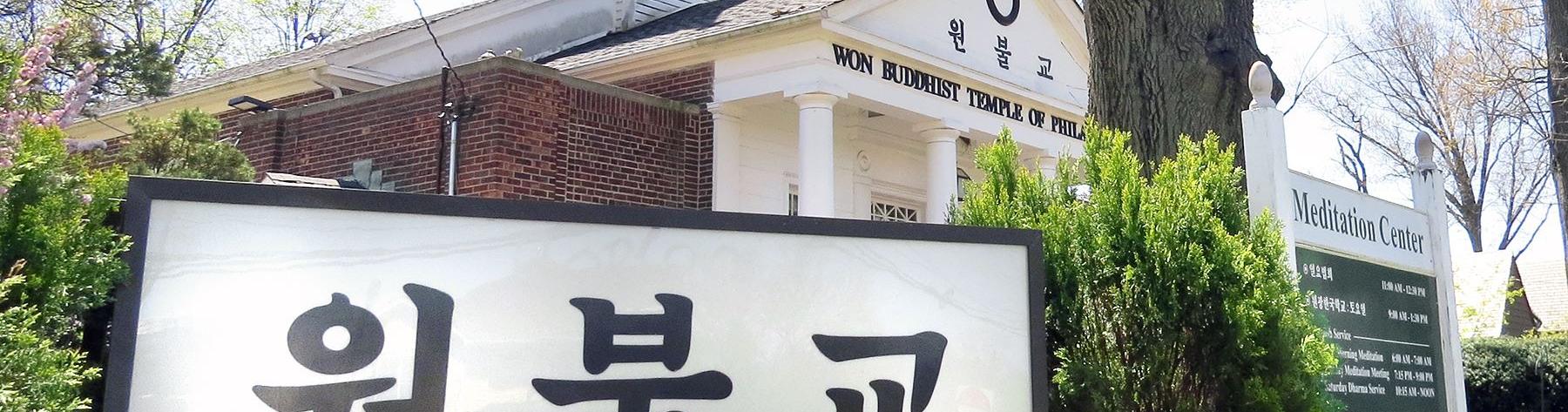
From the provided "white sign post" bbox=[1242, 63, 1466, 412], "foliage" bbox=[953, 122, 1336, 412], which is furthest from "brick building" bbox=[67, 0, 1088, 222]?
"foliage" bbox=[953, 122, 1336, 412]

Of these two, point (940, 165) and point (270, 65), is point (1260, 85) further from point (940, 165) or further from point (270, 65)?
point (270, 65)

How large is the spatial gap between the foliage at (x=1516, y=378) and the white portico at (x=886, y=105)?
4647 mm

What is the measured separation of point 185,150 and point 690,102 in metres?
4.53

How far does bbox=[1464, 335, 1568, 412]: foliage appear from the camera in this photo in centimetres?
1378

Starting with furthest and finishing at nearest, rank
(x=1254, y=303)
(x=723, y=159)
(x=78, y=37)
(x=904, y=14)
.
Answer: (x=904, y=14) < (x=723, y=159) < (x=78, y=37) < (x=1254, y=303)

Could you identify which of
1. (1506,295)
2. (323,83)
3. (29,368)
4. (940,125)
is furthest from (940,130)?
(1506,295)

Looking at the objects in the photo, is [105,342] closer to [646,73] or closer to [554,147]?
[554,147]

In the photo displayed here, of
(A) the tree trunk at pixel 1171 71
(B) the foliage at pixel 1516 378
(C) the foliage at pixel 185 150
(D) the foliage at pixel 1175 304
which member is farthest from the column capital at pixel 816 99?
(D) the foliage at pixel 1175 304

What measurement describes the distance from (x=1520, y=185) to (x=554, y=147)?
29.8 metres

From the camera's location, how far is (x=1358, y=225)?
5.14 metres

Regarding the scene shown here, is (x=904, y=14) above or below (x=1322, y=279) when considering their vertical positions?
above

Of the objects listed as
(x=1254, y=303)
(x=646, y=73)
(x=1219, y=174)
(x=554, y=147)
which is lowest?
(x=1254, y=303)

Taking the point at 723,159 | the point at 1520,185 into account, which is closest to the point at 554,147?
the point at 723,159

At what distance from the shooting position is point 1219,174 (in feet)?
14.0
